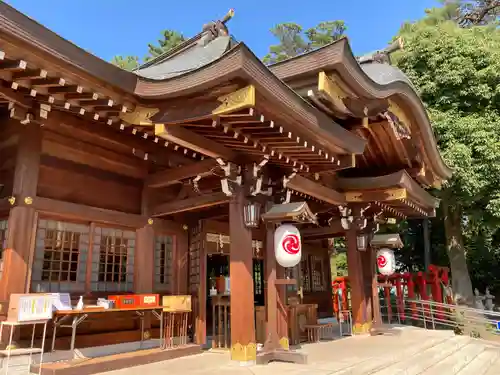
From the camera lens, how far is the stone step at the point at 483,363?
26.2 feet

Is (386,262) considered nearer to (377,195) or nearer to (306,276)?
(377,195)

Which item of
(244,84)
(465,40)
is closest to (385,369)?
(244,84)

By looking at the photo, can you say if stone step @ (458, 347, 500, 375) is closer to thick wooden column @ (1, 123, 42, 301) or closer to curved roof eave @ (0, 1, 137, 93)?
thick wooden column @ (1, 123, 42, 301)

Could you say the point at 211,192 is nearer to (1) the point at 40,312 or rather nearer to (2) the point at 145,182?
(2) the point at 145,182

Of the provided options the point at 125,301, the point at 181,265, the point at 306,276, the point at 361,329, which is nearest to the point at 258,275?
the point at 306,276

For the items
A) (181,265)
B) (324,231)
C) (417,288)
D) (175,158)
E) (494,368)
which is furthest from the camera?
(417,288)

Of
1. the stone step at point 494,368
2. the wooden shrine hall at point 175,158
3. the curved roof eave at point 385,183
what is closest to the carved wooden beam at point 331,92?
the wooden shrine hall at point 175,158

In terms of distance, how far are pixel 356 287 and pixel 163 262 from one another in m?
5.21

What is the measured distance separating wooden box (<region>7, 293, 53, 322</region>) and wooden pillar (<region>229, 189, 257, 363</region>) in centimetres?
261

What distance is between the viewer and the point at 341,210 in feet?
32.3

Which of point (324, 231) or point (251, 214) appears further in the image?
point (324, 231)

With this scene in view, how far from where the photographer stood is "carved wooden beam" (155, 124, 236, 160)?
5.29 m

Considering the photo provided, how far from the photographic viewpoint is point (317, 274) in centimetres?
1427

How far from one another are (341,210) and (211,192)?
13.4 feet
